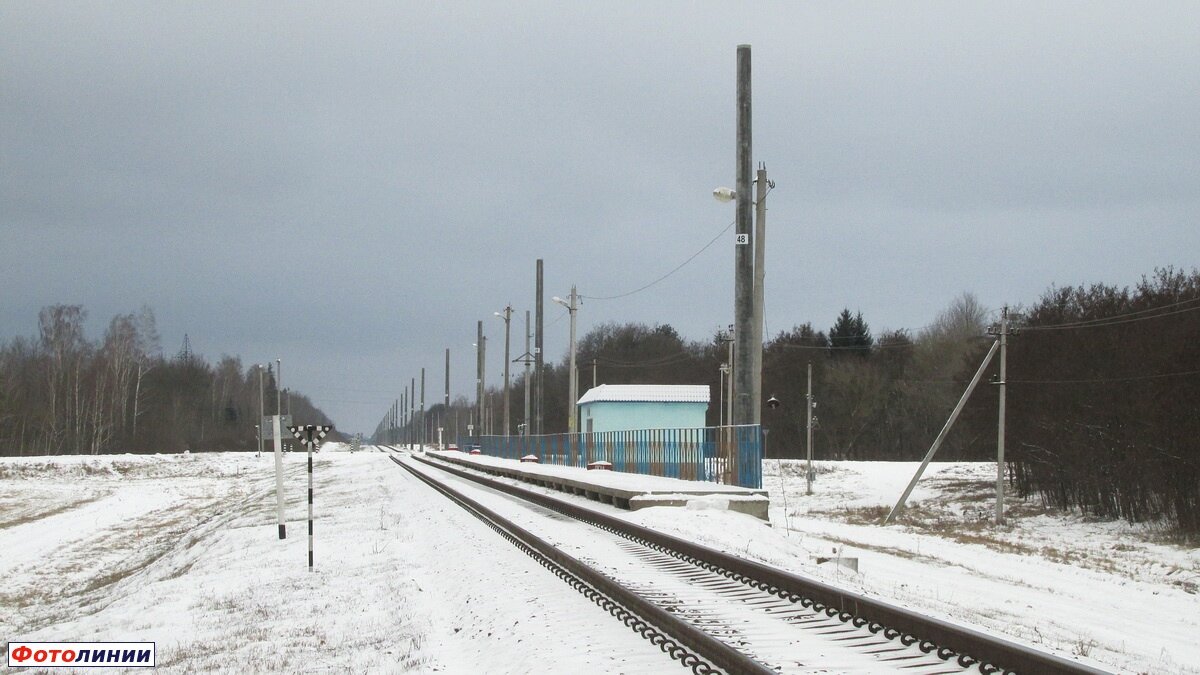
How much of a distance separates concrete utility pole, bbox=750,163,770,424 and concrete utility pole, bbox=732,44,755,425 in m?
0.13

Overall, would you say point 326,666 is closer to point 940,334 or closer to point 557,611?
point 557,611

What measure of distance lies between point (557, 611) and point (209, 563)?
9570 mm

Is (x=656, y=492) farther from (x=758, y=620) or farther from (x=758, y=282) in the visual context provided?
(x=758, y=620)

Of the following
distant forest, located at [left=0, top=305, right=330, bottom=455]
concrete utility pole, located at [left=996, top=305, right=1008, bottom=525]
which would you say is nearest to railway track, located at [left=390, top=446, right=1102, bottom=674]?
concrete utility pole, located at [left=996, top=305, right=1008, bottom=525]

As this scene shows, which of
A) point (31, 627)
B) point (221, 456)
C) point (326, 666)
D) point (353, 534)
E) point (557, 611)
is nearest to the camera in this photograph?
point (326, 666)

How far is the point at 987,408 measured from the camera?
→ 43.6 meters

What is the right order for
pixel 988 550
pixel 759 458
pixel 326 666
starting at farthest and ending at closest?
pixel 988 550 < pixel 759 458 < pixel 326 666

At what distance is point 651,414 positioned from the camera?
5459cm

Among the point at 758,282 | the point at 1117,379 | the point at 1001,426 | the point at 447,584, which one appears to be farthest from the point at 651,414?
Result: the point at 447,584

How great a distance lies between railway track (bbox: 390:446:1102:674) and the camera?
667 centimetres

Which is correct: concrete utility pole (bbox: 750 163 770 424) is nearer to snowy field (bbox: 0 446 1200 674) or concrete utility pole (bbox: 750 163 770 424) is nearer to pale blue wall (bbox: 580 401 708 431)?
snowy field (bbox: 0 446 1200 674)

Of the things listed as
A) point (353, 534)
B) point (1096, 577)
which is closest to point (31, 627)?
point (353, 534)

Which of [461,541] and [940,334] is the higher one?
[940,334]

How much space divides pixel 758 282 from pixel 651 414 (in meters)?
32.3
